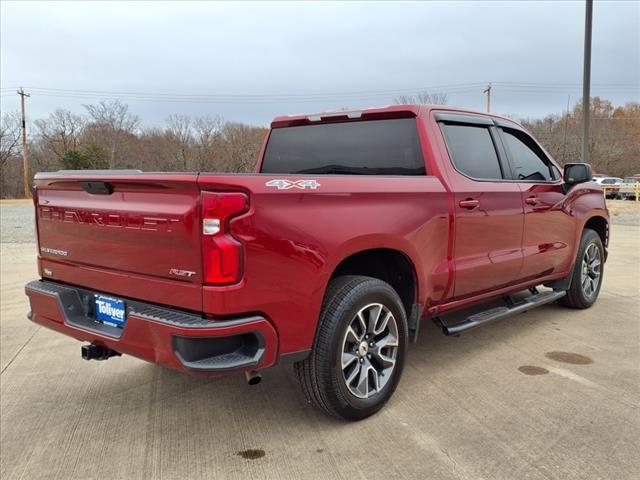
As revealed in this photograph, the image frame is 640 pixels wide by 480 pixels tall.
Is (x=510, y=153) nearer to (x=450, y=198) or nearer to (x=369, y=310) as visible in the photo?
(x=450, y=198)

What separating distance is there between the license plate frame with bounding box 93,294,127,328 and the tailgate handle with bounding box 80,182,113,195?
600mm

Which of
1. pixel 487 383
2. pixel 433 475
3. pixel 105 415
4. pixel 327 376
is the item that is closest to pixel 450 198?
pixel 487 383

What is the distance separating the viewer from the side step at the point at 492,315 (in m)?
3.91

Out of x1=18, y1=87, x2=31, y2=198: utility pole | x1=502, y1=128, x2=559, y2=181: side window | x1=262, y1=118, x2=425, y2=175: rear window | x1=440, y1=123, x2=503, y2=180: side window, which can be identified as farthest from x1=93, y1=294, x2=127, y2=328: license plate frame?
x1=18, y1=87, x2=31, y2=198: utility pole

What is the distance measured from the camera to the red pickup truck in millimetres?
2602

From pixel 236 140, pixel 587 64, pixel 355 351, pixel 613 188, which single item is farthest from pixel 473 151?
pixel 236 140

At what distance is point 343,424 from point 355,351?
1.51 ft

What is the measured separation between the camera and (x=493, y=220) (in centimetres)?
423

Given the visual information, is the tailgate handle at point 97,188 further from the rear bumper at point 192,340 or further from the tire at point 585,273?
the tire at point 585,273

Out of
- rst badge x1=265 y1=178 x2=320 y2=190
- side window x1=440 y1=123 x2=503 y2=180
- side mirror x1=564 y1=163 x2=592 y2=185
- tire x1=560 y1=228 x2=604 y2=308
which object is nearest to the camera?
rst badge x1=265 y1=178 x2=320 y2=190

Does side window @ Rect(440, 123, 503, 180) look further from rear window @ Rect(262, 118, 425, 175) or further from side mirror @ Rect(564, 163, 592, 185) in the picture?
side mirror @ Rect(564, 163, 592, 185)

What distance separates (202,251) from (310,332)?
778mm

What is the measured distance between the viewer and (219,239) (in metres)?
2.53

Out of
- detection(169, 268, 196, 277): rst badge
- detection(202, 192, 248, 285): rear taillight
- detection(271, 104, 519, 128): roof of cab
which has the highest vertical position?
detection(271, 104, 519, 128): roof of cab
